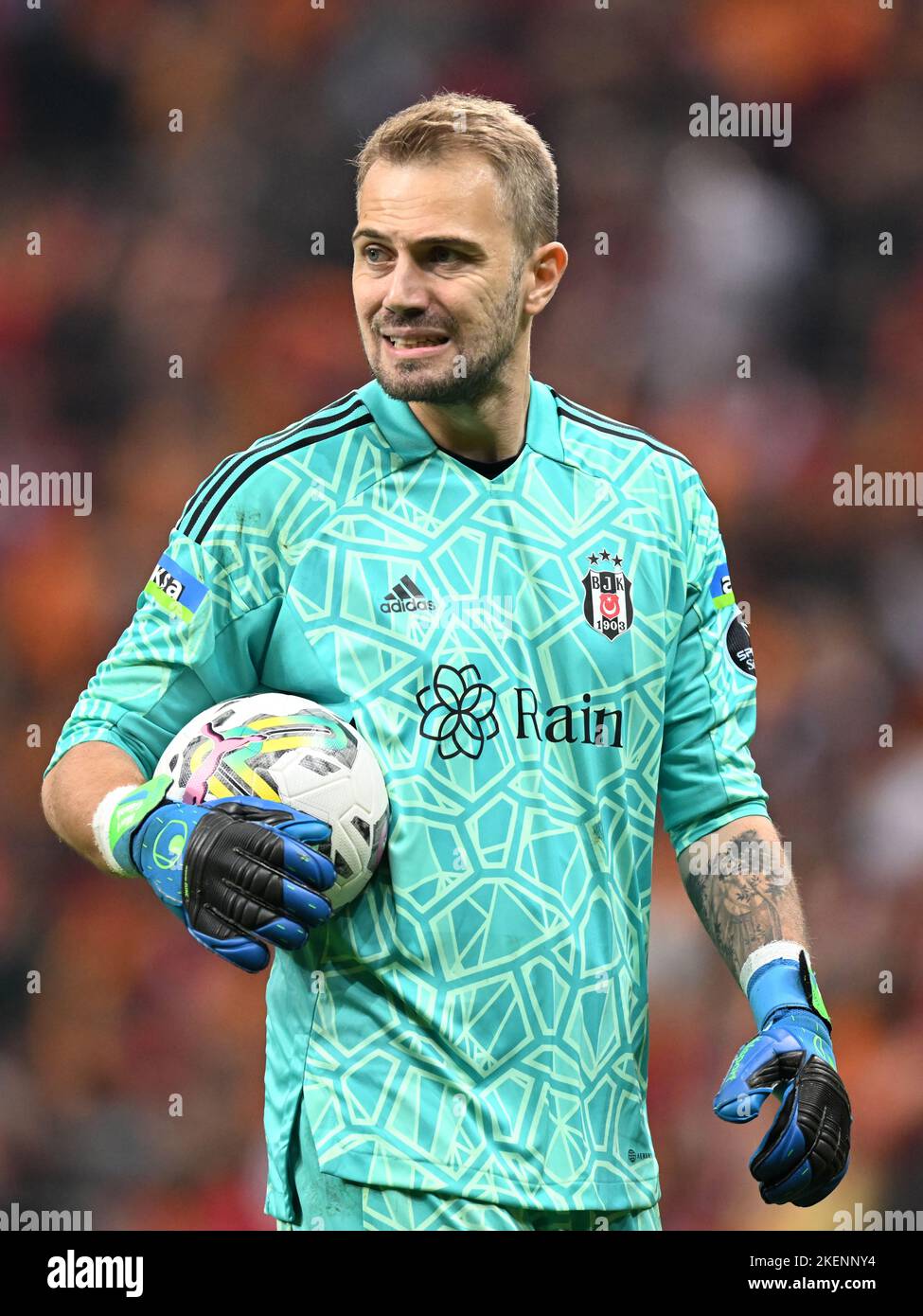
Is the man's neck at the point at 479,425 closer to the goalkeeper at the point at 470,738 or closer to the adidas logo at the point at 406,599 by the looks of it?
the goalkeeper at the point at 470,738

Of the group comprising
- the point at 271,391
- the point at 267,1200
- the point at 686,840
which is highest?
the point at 271,391

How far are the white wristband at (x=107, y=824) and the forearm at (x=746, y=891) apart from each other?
36.8 inches

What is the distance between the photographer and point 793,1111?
100 inches

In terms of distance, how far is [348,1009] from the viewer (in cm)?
265

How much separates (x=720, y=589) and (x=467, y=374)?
1.87 ft

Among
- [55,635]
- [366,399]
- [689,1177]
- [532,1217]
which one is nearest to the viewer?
[532,1217]

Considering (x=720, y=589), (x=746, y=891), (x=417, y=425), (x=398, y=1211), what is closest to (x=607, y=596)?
(x=720, y=589)

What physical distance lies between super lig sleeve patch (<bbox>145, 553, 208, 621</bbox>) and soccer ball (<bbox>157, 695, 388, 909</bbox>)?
6.6 inches

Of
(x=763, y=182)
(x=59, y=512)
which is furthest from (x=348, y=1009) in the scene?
(x=763, y=182)

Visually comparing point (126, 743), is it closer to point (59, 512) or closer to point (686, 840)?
point (686, 840)

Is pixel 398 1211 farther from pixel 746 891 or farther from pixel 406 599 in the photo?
pixel 406 599

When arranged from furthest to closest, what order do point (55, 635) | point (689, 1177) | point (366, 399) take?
point (55, 635) → point (689, 1177) → point (366, 399)

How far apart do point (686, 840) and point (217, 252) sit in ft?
10.6

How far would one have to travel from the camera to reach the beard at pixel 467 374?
276 centimetres
